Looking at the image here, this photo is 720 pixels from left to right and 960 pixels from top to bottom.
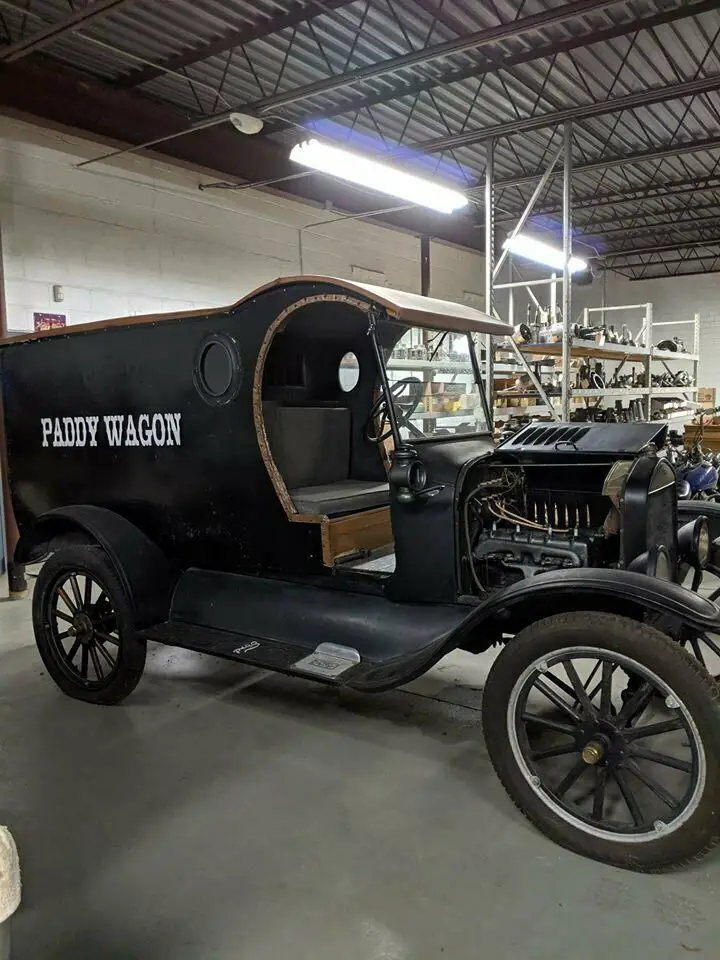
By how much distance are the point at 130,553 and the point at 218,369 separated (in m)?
0.97

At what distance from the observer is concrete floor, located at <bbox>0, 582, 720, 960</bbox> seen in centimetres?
201

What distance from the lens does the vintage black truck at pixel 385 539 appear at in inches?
91.7

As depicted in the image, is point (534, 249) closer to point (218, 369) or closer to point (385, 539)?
point (385, 539)

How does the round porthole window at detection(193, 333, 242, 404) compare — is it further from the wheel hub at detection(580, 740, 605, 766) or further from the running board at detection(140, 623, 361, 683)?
the wheel hub at detection(580, 740, 605, 766)

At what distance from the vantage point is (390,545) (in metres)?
3.58

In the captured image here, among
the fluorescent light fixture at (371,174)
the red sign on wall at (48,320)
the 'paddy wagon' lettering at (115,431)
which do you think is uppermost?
the fluorescent light fixture at (371,174)

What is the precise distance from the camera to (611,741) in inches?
91.9

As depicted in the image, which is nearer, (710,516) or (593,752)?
(593,752)

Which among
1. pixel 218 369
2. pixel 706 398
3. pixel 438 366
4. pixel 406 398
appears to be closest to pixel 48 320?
pixel 218 369

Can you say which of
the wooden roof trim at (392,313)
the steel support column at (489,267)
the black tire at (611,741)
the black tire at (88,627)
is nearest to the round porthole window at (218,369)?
the wooden roof trim at (392,313)

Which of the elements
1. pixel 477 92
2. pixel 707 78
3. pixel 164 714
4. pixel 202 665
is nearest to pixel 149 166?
pixel 477 92

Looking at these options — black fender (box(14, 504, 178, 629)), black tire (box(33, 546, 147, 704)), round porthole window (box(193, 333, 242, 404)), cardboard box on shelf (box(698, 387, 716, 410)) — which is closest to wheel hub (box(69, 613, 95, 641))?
black tire (box(33, 546, 147, 704))

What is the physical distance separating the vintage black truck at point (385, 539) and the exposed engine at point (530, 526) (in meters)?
0.01

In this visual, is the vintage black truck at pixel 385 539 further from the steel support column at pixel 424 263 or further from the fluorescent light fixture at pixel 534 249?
the steel support column at pixel 424 263
